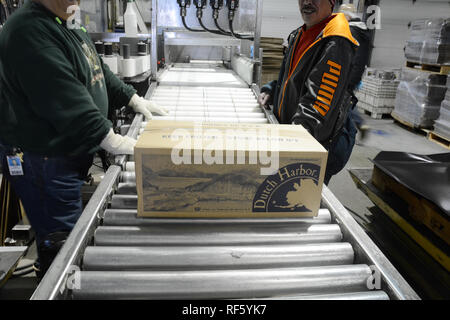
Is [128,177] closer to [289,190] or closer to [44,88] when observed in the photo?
[44,88]

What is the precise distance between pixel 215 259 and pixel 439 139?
5254mm

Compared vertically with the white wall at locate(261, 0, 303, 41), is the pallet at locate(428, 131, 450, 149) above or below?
below

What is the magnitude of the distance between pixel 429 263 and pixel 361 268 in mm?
1596

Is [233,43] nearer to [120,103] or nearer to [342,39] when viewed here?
[120,103]

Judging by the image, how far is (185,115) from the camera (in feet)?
6.33

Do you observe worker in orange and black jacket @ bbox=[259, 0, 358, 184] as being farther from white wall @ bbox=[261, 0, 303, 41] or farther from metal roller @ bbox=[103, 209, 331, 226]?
white wall @ bbox=[261, 0, 303, 41]

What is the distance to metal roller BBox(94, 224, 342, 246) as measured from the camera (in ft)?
2.93

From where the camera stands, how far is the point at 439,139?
15.8 feet

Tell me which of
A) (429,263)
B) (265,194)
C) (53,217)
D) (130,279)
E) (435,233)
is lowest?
(429,263)

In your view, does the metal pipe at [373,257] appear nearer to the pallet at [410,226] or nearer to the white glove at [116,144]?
the white glove at [116,144]

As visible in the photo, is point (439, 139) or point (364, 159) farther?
point (439, 139)

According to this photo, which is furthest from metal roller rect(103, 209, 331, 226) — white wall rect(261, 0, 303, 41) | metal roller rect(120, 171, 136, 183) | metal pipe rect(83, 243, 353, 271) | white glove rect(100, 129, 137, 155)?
white wall rect(261, 0, 303, 41)

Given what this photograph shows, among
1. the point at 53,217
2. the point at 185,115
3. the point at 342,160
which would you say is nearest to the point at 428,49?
the point at 342,160

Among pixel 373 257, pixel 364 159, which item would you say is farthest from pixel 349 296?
pixel 364 159
